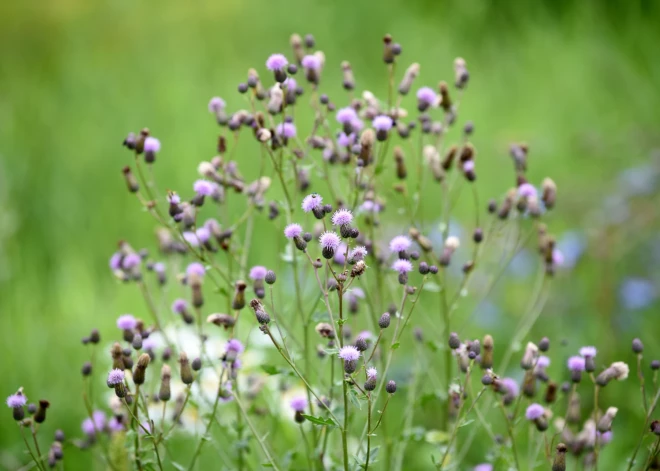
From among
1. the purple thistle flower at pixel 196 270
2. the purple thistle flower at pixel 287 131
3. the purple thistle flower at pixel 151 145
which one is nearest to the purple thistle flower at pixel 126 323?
the purple thistle flower at pixel 196 270

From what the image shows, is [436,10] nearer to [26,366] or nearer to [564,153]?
[564,153]

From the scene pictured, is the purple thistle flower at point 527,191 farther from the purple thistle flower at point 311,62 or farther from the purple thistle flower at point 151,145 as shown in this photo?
the purple thistle flower at point 151,145

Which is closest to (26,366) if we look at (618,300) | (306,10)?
(618,300)

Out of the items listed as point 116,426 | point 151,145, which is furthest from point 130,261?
point 116,426

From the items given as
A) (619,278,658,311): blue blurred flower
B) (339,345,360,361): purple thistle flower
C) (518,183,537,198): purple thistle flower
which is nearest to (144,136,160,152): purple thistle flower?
(339,345,360,361): purple thistle flower

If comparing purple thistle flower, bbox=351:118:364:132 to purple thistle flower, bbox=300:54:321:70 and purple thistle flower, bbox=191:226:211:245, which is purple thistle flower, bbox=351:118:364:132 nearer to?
purple thistle flower, bbox=300:54:321:70

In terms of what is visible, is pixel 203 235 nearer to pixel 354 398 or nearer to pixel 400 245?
pixel 400 245
